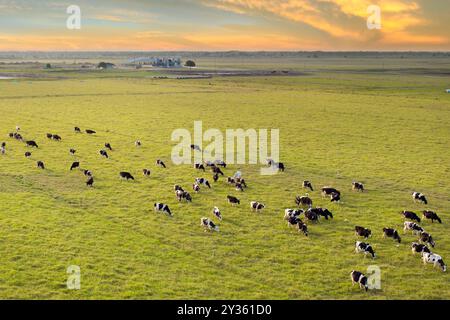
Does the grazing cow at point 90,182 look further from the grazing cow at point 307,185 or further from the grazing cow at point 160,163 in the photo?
the grazing cow at point 307,185

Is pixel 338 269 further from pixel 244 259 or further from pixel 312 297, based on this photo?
pixel 244 259

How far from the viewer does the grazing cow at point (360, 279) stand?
51.1 ft

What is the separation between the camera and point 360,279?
615 inches

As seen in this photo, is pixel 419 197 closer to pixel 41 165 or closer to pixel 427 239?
pixel 427 239

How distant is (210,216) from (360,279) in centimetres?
872

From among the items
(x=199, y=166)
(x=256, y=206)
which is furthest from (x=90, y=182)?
(x=256, y=206)

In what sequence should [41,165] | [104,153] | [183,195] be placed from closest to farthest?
[183,195] → [41,165] → [104,153]

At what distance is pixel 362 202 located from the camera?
981 inches

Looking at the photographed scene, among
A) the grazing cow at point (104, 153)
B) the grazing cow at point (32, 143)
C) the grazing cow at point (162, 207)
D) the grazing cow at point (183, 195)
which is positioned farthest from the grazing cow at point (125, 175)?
the grazing cow at point (32, 143)

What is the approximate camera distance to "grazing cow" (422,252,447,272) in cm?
1683

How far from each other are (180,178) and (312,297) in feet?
52.0

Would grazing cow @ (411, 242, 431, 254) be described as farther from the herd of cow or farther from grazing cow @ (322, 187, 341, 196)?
grazing cow @ (322, 187, 341, 196)
